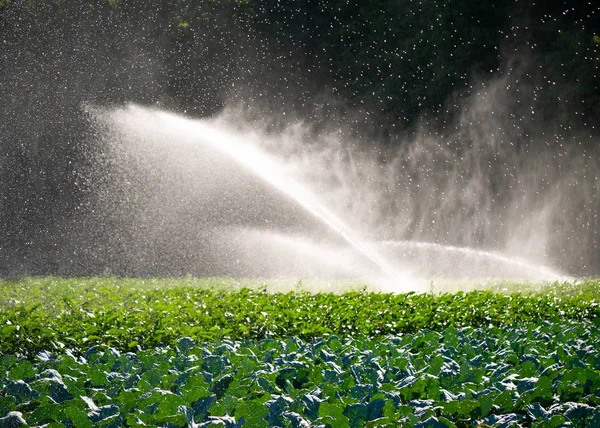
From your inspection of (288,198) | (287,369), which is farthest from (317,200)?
(287,369)

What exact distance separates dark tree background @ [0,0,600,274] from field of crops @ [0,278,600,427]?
43.7 feet

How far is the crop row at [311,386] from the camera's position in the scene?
2.86 meters

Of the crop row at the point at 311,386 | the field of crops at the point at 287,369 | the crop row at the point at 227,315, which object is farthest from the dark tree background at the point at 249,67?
the crop row at the point at 311,386

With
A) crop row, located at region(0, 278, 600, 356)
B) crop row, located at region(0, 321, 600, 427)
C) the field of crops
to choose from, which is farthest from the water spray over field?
crop row, located at region(0, 321, 600, 427)

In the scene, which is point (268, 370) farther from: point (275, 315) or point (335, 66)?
point (335, 66)

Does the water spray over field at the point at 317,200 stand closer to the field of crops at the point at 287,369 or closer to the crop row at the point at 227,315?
the crop row at the point at 227,315

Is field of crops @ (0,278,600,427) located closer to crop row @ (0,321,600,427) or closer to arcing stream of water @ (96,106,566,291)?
crop row @ (0,321,600,427)

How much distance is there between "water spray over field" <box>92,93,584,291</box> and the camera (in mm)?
18281

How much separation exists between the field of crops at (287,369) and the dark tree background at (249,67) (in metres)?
13.3

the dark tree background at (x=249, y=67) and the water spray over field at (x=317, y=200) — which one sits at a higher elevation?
the dark tree background at (x=249, y=67)

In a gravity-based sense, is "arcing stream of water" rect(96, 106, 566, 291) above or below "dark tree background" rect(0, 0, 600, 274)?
below

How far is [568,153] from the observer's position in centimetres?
1886

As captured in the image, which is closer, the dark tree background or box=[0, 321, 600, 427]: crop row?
box=[0, 321, 600, 427]: crop row

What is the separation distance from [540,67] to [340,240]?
759cm
